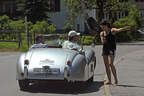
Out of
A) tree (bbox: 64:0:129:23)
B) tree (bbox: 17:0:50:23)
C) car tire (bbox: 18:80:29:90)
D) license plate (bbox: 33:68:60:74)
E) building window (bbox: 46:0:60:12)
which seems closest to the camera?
→ license plate (bbox: 33:68:60:74)

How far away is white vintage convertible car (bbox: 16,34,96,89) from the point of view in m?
9.36

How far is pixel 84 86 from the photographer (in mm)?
10398

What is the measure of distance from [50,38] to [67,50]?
1.76 meters

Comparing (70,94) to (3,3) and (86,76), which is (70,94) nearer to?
(86,76)

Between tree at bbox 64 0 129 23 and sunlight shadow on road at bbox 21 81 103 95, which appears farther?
tree at bbox 64 0 129 23

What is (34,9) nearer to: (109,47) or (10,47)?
(10,47)

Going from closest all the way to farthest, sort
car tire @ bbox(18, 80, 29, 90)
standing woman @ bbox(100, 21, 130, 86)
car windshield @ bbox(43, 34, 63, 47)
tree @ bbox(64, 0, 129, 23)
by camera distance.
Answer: car tire @ bbox(18, 80, 29, 90) < standing woman @ bbox(100, 21, 130, 86) < car windshield @ bbox(43, 34, 63, 47) < tree @ bbox(64, 0, 129, 23)

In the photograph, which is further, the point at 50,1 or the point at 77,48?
the point at 50,1

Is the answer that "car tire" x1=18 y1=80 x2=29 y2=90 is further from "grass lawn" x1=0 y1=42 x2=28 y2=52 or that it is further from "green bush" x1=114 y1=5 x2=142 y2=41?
"green bush" x1=114 y1=5 x2=142 y2=41

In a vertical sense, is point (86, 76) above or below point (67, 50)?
below

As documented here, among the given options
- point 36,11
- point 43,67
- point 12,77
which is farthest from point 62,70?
point 36,11

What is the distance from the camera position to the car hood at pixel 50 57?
373 inches

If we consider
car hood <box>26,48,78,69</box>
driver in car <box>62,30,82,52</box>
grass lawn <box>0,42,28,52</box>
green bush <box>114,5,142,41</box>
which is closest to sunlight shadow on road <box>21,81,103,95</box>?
car hood <box>26,48,78,69</box>

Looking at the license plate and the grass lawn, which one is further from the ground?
the license plate
